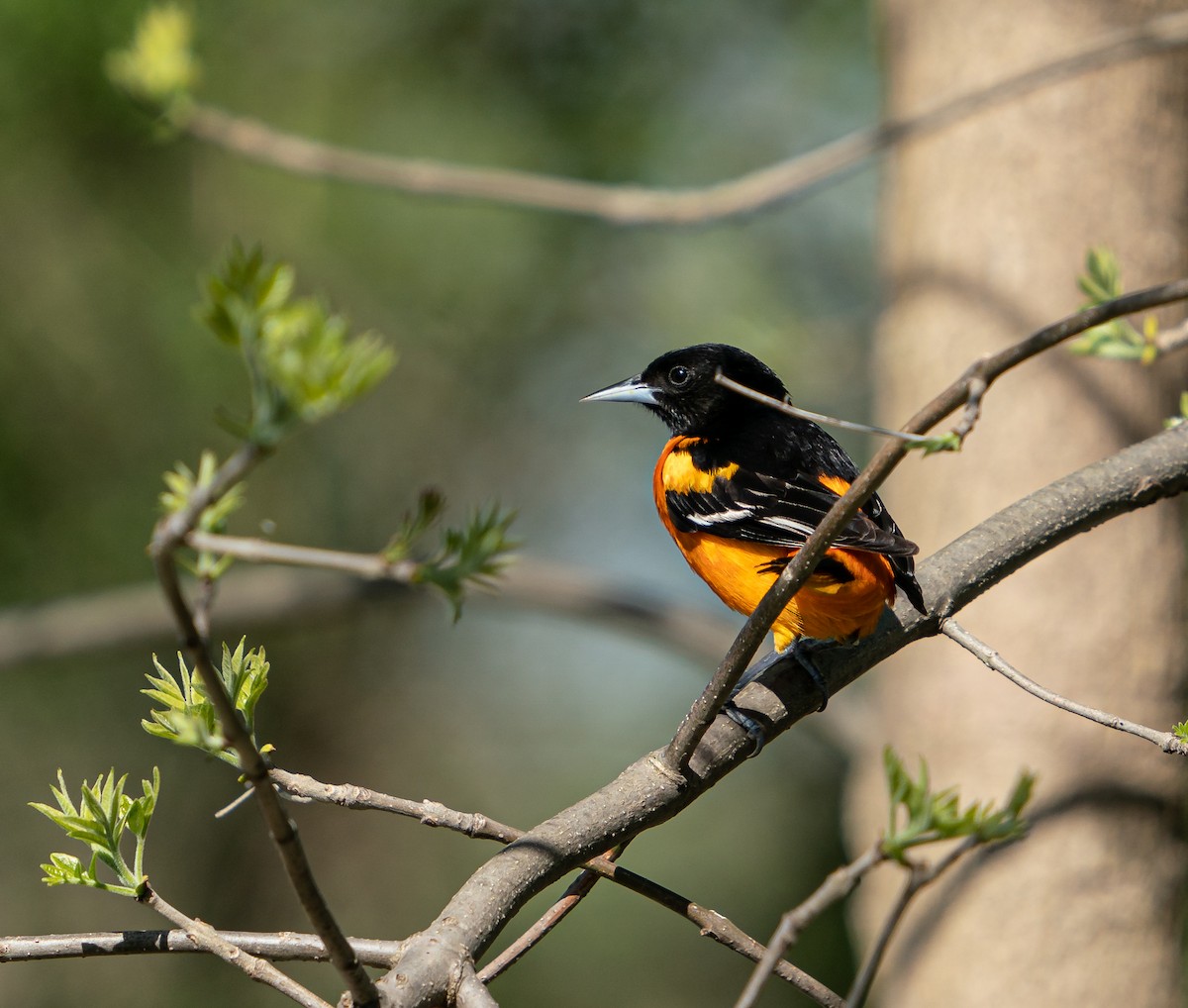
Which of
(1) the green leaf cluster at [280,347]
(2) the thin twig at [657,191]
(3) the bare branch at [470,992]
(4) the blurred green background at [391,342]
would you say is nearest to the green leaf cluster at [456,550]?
(1) the green leaf cluster at [280,347]

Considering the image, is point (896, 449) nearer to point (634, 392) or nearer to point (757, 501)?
point (757, 501)

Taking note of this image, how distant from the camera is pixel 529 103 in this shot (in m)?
7.55

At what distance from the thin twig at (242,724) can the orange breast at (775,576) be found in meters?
1.31

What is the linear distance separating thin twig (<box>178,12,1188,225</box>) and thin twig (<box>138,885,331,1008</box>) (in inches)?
108

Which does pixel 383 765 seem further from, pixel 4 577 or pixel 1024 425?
pixel 1024 425

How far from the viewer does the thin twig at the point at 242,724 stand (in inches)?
31.5

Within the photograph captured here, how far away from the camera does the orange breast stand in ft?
7.91

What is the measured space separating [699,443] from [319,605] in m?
2.70

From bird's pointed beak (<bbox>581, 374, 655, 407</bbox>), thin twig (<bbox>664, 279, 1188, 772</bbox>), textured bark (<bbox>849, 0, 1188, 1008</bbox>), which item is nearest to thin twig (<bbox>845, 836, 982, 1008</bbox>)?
thin twig (<bbox>664, 279, 1188, 772</bbox>)

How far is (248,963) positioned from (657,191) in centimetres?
302

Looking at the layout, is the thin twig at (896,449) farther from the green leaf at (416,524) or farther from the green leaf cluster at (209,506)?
the green leaf cluster at (209,506)

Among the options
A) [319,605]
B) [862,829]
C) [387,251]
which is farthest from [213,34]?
[862,829]

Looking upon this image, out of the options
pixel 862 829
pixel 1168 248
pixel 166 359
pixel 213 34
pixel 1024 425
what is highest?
pixel 213 34

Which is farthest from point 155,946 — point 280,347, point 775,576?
point 775,576
